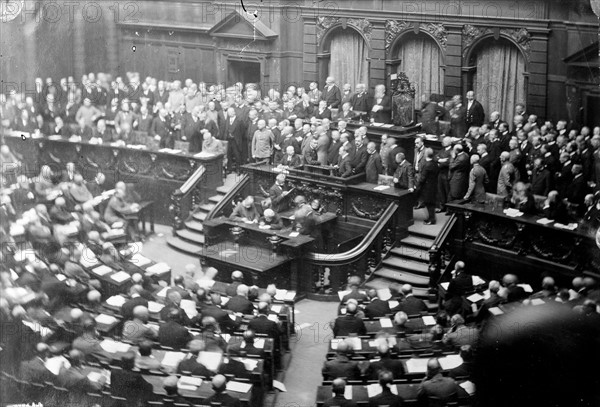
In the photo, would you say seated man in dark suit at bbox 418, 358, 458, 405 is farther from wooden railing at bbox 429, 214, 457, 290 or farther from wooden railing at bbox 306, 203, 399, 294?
wooden railing at bbox 306, 203, 399, 294

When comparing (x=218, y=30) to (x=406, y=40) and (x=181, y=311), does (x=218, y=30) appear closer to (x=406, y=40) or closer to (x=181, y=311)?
(x=406, y=40)

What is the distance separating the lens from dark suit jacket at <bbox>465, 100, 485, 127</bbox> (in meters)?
12.6

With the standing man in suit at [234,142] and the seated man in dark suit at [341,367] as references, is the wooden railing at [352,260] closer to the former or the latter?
the seated man in dark suit at [341,367]

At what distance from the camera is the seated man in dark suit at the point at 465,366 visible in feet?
37.4

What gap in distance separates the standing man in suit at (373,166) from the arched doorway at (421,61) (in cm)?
128

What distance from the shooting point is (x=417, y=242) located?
43.2 feet

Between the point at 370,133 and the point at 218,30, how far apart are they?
2655 mm

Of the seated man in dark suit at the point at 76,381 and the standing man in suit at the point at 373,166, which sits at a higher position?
the standing man in suit at the point at 373,166

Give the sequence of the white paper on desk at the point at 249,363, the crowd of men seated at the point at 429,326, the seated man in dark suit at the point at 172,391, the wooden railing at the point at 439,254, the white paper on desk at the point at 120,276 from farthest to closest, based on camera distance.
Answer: the white paper on desk at the point at 120,276 → the wooden railing at the point at 439,254 → the white paper on desk at the point at 249,363 → the seated man in dark suit at the point at 172,391 → the crowd of men seated at the point at 429,326

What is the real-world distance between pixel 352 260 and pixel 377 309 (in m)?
0.86

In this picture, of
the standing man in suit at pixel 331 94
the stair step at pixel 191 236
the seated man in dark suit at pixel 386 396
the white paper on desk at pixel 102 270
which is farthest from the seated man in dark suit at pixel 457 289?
the white paper on desk at pixel 102 270

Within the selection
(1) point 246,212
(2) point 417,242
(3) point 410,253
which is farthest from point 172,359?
(2) point 417,242

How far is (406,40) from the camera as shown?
42.1 feet

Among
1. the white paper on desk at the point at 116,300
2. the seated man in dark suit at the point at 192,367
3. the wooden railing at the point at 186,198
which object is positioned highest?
the wooden railing at the point at 186,198
